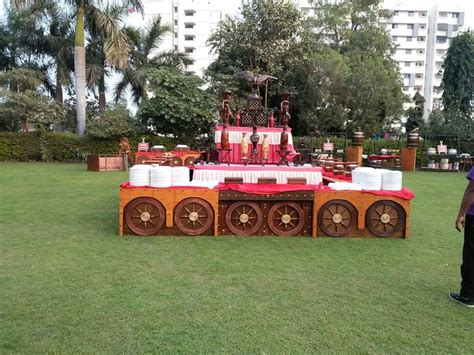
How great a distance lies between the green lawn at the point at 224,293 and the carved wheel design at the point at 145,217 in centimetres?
21

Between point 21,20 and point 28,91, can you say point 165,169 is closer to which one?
point 28,91

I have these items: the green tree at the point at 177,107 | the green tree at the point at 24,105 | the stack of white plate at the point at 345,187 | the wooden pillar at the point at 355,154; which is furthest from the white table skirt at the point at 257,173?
the green tree at the point at 24,105

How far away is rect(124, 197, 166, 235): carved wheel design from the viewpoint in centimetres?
592

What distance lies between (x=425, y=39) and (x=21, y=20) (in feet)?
183

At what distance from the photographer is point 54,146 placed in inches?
833

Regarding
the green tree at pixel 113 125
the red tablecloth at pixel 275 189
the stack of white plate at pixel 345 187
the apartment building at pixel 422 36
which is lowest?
the red tablecloth at pixel 275 189

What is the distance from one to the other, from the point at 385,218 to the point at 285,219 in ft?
4.91

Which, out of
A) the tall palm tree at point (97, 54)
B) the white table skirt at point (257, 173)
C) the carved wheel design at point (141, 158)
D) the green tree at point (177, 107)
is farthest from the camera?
the tall palm tree at point (97, 54)

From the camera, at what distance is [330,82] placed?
2280 centimetres

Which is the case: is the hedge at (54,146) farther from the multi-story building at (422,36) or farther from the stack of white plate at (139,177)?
the multi-story building at (422,36)

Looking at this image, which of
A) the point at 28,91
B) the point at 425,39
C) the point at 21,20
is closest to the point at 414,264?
the point at 28,91

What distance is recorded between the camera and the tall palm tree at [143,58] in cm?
2573

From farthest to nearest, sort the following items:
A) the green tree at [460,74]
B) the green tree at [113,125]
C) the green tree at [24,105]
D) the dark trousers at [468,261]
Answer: the green tree at [460,74] → the green tree at [24,105] → the green tree at [113,125] → the dark trousers at [468,261]

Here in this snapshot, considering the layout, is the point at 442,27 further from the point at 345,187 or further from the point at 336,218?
the point at 336,218
